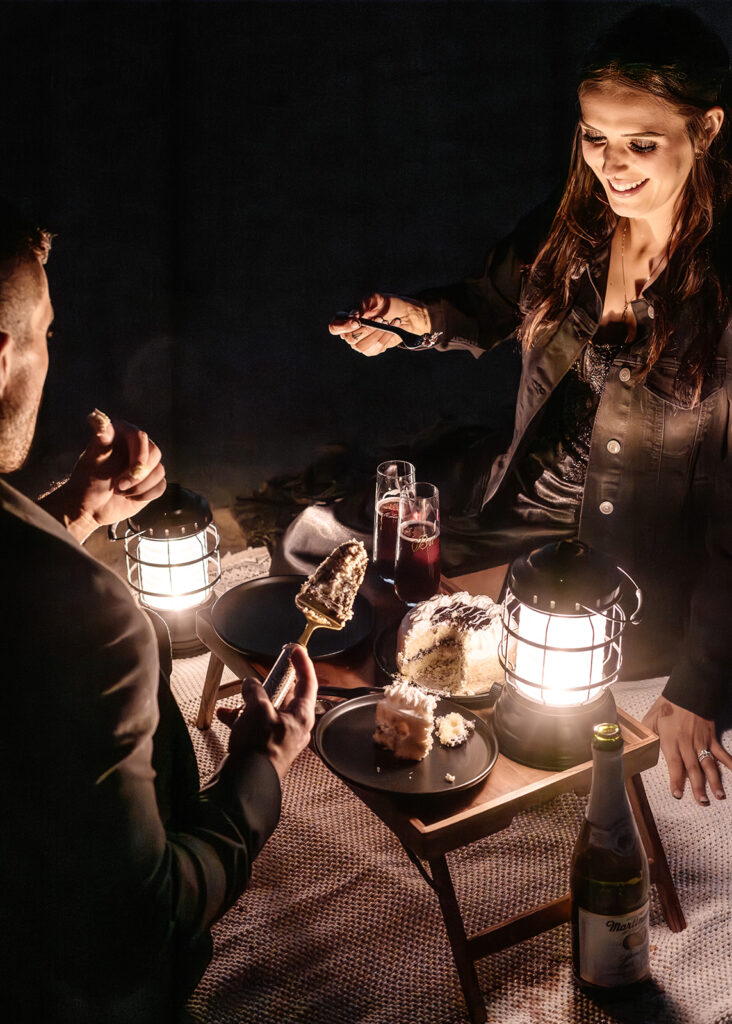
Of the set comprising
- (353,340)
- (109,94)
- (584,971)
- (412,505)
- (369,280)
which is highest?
(109,94)

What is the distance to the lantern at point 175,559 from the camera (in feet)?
8.82

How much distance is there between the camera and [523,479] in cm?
305

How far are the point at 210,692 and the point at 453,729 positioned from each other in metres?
1.10

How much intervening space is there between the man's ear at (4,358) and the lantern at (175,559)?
147 cm

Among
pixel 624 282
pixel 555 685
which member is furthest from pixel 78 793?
pixel 624 282

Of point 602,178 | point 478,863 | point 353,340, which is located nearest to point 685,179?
point 602,178

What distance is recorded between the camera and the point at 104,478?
6.22 ft

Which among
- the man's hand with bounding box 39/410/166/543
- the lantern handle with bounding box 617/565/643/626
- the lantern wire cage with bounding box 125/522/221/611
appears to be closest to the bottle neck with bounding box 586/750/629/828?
the lantern handle with bounding box 617/565/643/626

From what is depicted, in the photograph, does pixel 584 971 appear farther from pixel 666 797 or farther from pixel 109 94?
pixel 109 94

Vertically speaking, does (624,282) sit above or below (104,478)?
above

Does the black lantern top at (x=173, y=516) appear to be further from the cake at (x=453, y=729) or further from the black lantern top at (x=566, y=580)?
the black lantern top at (x=566, y=580)

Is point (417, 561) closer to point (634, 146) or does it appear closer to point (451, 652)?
point (451, 652)

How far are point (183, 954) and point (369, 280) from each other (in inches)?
132

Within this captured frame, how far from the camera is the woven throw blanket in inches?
76.5
